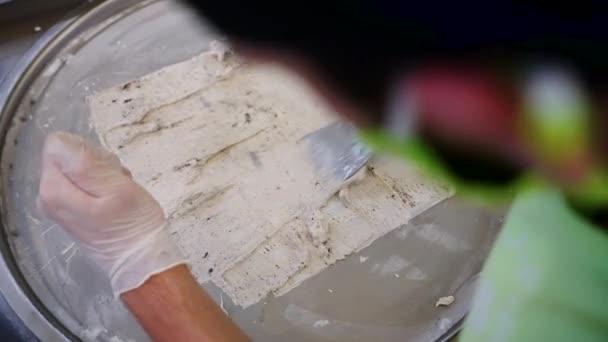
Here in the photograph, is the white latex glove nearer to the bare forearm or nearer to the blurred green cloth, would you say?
the bare forearm

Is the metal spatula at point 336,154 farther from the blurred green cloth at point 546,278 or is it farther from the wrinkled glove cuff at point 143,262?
the blurred green cloth at point 546,278

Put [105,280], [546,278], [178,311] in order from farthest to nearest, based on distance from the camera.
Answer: [105,280]
[178,311]
[546,278]

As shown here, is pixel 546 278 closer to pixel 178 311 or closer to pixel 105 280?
pixel 178 311

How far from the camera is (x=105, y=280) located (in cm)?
82

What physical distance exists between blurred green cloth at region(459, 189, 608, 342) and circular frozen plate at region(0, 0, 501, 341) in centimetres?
49

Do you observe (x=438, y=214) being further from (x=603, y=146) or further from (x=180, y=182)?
(x=603, y=146)

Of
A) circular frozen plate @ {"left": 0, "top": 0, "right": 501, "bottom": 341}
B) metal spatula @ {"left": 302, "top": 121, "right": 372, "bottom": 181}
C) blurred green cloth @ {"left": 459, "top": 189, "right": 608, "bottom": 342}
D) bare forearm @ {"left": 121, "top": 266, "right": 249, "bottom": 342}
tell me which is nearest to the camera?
blurred green cloth @ {"left": 459, "top": 189, "right": 608, "bottom": 342}

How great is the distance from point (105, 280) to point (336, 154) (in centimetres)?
31

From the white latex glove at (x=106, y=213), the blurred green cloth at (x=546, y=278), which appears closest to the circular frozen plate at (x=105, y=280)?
the white latex glove at (x=106, y=213)

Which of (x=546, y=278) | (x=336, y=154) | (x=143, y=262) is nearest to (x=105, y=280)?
(x=143, y=262)

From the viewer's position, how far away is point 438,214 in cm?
90

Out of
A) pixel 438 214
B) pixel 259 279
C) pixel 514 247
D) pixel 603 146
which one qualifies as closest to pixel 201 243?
pixel 259 279

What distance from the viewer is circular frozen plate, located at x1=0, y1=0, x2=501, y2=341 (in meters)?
0.80

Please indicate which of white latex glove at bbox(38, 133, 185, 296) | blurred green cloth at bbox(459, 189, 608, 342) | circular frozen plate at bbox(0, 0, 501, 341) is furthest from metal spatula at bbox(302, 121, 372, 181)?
blurred green cloth at bbox(459, 189, 608, 342)
